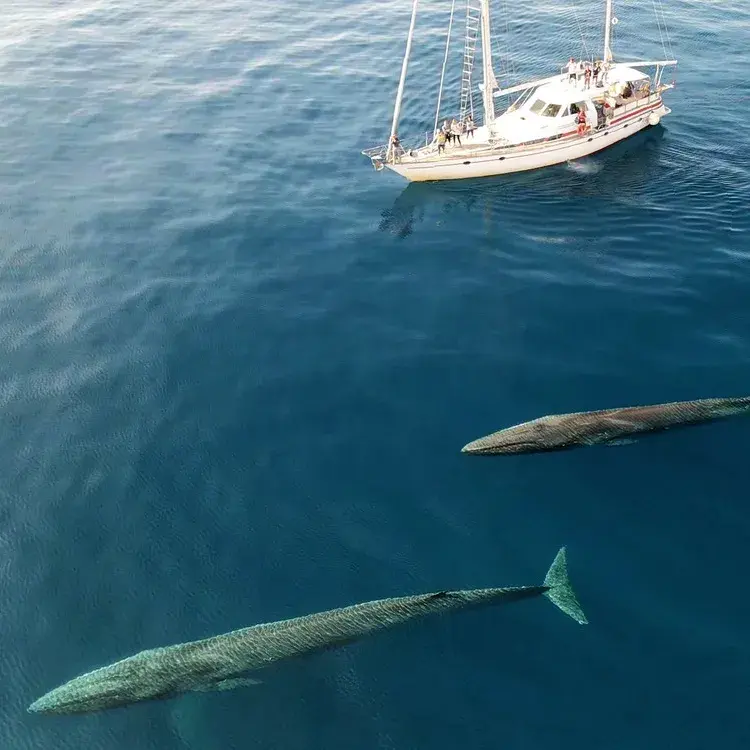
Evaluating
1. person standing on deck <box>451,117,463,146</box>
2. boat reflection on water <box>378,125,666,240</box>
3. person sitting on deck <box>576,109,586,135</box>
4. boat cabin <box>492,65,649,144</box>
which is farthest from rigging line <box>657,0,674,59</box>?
person standing on deck <box>451,117,463,146</box>

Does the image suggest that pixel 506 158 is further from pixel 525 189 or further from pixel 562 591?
pixel 562 591

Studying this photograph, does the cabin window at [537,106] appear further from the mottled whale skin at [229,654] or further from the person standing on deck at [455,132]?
the mottled whale skin at [229,654]

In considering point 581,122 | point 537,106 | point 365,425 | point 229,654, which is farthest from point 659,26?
point 229,654

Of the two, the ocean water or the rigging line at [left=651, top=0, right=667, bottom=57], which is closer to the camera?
the ocean water

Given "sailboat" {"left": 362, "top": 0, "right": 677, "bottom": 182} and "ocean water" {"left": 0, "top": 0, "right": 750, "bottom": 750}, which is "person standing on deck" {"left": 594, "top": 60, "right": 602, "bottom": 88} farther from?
"ocean water" {"left": 0, "top": 0, "right": 750, "bottom": 750}

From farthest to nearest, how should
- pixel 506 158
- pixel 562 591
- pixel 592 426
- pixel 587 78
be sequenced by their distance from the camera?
pixel 587 78 → pixel 506 158 → pixel 592 426 → pixel 562 591

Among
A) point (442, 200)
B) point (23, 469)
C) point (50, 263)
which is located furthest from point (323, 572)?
point (442, 200)
